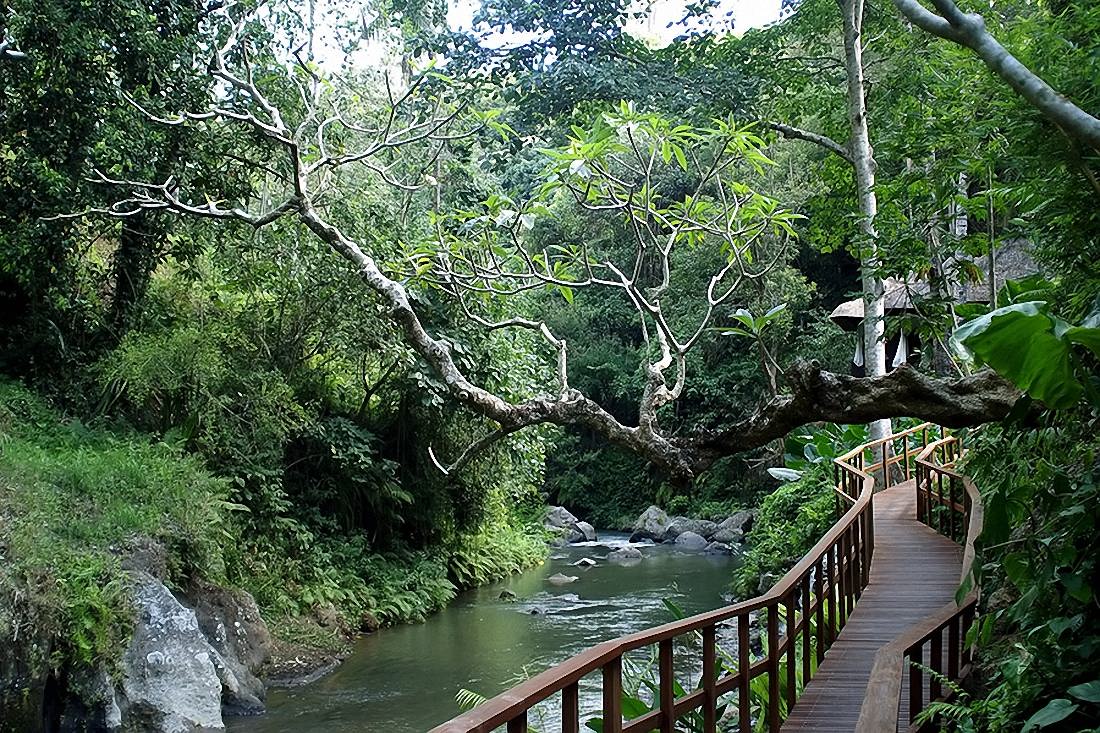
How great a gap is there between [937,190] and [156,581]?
783 cm

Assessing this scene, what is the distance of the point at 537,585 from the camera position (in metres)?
17.2

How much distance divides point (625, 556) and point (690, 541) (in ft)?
6.96

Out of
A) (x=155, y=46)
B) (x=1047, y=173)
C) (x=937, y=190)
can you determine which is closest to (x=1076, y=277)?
(x=1047, y=173)

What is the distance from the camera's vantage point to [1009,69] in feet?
11.5

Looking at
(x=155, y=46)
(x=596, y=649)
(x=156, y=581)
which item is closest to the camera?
(x=596, y=649)

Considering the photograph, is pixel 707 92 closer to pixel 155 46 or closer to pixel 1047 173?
pixel 155 46

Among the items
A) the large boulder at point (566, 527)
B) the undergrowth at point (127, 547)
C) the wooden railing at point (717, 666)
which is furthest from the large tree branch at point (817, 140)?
the large boulder at point (566, 527)

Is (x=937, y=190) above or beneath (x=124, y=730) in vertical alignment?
above

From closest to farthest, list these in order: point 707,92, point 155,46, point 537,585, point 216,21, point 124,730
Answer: point 124,730 < point 155,46 < point 216,21 < point 707,92 < point 537,585

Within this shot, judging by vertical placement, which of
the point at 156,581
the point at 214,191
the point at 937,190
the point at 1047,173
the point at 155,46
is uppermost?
the point at 155,46

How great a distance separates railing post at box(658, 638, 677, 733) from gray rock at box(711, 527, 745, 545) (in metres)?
17.5

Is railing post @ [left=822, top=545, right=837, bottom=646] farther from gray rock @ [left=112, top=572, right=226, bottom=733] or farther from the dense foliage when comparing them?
gray rock @ [left=112, top=572, right=226, bottom=733]

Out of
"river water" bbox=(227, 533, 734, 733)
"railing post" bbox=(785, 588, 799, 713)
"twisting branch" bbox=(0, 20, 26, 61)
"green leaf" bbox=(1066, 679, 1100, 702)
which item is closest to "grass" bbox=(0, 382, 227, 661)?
"river water" bbox=(227, 533, 734, 733)

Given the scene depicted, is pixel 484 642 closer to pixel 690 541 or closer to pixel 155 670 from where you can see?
pixel 155 670
